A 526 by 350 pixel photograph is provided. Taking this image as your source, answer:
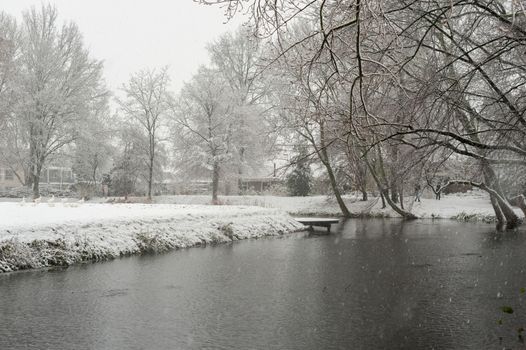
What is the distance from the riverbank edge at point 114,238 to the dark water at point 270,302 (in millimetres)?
581

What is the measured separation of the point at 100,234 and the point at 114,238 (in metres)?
0.45

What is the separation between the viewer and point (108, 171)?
50.2m

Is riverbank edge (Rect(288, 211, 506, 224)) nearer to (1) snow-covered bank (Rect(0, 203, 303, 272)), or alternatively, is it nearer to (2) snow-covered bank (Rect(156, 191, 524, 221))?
(2) snow-covered bank (Rect(156, 191, 524, 221))

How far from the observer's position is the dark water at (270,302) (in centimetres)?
682

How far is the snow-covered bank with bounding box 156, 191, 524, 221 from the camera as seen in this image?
3334 centimetres

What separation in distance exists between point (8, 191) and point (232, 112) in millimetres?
18673

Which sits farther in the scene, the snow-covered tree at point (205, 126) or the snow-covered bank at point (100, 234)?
the snow-covered tree at point (205, 126)

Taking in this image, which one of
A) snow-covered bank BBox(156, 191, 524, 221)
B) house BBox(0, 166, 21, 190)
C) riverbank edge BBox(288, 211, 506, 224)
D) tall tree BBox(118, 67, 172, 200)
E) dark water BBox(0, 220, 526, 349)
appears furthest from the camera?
house BBox(0, 166, 21, 190)

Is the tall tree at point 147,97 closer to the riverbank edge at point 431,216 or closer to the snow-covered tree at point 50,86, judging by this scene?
the snow-covered tree at point 50,86

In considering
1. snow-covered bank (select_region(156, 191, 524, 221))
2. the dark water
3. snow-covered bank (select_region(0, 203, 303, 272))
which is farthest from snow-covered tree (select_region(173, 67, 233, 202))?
the dark water

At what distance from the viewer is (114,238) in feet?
47.9

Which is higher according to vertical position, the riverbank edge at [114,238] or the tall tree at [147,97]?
the tall tree at [147,97]

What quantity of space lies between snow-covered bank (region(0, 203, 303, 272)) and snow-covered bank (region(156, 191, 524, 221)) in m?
15.1

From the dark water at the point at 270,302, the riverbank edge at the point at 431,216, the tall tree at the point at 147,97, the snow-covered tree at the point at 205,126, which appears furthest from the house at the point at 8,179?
the dark water at the point at 270,302
